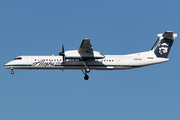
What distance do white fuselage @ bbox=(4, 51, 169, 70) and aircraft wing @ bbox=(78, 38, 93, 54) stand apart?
57.8 inches

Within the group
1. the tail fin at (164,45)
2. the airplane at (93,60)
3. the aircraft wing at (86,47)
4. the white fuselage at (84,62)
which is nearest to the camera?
the aircraft wing at (86,47)

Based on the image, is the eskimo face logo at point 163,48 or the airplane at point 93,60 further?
the eskimo face logo at point 163,48

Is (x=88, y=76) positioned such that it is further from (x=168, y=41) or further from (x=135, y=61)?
(x=168, y=41)

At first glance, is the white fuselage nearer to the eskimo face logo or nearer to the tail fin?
the tail fin

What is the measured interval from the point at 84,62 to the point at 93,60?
1053mm

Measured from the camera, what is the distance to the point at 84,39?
29156 mm

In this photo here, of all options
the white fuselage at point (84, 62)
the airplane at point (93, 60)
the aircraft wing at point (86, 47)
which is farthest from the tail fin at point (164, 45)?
the aircraft wing at point (86, 47)

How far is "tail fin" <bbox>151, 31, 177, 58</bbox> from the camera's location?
34.1 metres

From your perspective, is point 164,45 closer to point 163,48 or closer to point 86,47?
point 163,48

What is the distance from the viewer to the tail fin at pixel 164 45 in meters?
34.1

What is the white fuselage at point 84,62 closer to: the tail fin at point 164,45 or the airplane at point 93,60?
the airplane at point 93,60

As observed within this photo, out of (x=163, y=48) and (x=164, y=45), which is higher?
(x=164, y=45)

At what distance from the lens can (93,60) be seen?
33.0m

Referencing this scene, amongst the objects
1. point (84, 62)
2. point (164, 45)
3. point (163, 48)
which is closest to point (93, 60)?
point (84, 62)
